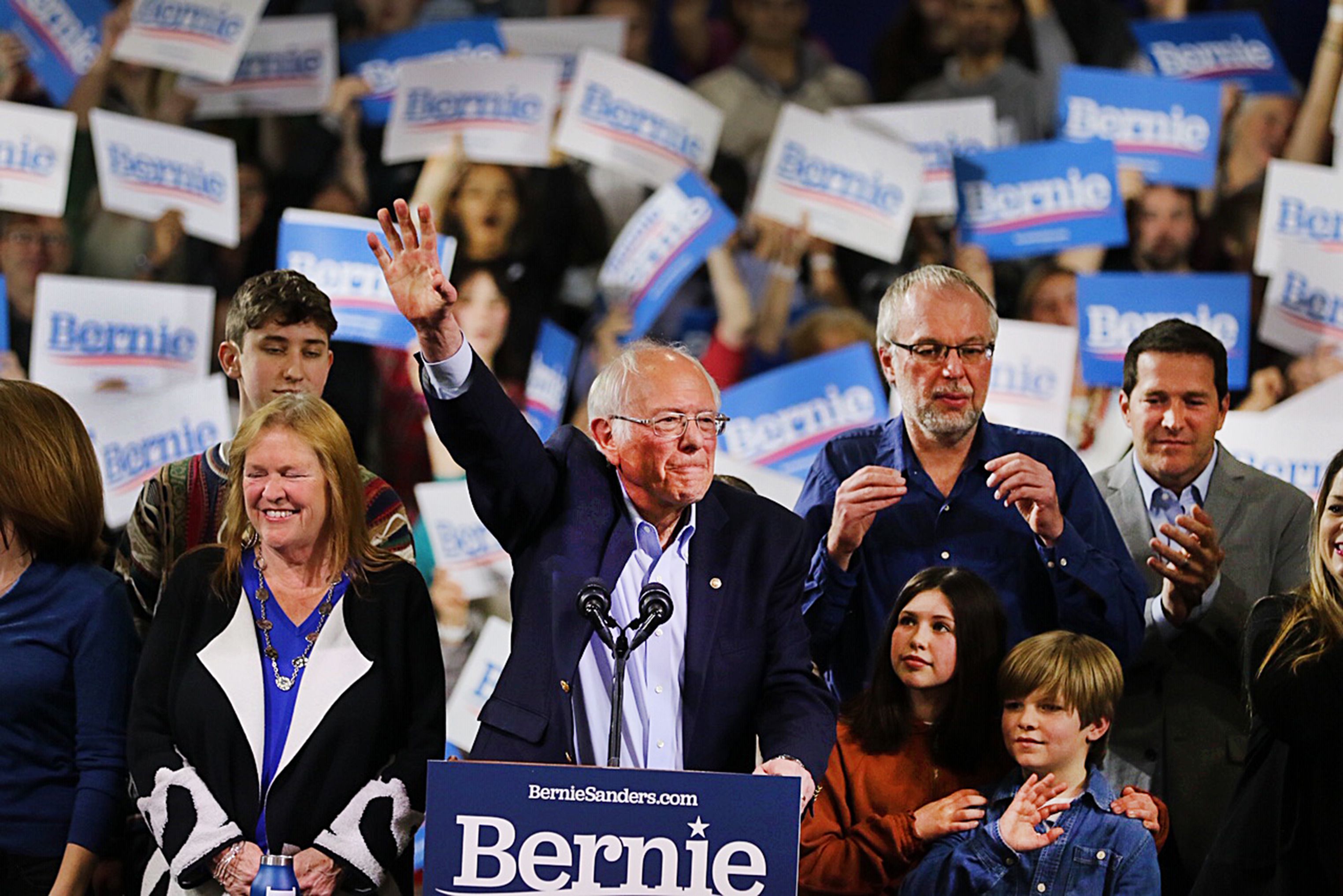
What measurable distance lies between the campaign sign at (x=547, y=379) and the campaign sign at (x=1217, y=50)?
8.14 ft

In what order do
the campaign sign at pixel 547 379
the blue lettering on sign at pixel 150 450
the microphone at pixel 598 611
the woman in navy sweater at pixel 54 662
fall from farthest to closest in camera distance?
Result: the campaign sign at pixel 547 379, the blue lettering on sign at pixel 150 450, the woman in navy sweater at pixel 54 662, the microphone at pixel 598 611

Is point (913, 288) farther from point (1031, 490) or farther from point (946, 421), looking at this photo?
point (1031, 490)

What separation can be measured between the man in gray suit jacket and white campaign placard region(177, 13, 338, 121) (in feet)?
11.4

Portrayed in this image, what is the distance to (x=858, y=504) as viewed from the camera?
2.84m

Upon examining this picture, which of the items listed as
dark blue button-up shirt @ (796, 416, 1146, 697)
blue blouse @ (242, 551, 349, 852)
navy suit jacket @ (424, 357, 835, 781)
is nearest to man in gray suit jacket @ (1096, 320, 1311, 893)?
dark blue button-up shirt @ (796, 416, 1146, 697)

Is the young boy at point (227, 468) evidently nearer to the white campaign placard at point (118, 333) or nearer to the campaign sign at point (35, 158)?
the white campaign placard at point (118, 333)

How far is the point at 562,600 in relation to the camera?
8.28 ft

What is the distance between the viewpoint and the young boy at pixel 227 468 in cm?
300

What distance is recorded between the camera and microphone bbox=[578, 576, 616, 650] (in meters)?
2.23

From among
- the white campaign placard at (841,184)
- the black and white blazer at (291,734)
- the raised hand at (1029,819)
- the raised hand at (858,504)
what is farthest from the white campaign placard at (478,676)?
the raised hand at (1029,819)

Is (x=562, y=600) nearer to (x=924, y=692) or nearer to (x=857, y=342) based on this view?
(x=924, y=692)

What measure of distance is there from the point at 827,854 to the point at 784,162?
11.1ft

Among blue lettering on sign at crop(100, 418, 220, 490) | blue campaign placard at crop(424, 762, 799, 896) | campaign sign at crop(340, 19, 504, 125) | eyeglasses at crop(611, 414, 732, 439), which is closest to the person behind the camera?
blue campaign placard at crop(424, 762, 799, 896)

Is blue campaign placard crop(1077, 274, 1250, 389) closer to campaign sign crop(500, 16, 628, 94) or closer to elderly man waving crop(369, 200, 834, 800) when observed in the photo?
campaign sign crop(500, 16, 628, 94)
